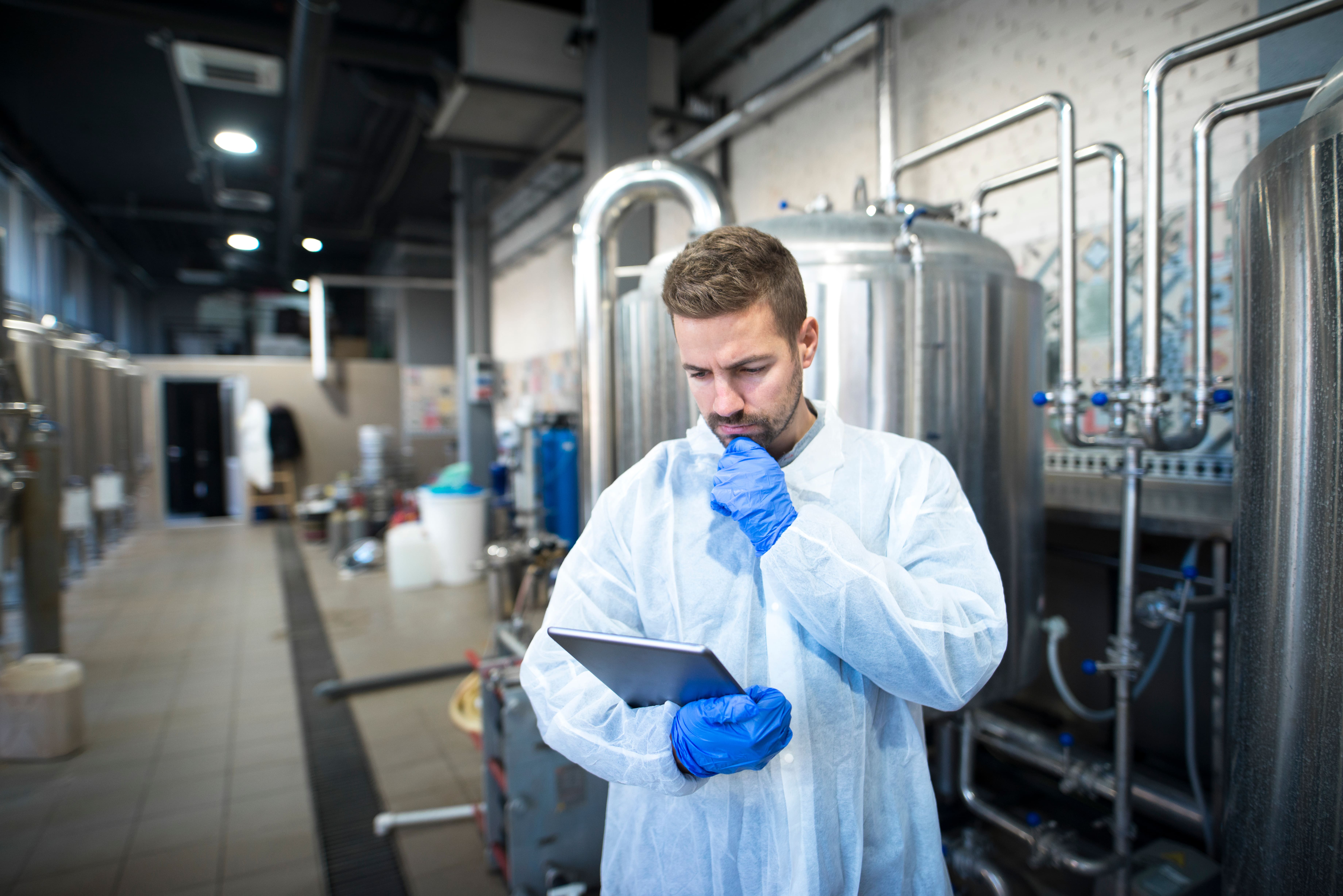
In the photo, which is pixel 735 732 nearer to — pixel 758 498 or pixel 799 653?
pixel 799 653

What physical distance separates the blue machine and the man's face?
11.1ft

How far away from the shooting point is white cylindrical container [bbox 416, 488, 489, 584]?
17.2ft

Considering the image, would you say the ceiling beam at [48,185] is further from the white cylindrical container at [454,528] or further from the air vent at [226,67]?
the white cylindrical container at [454,528]

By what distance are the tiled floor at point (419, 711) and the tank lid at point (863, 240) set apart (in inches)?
78.3

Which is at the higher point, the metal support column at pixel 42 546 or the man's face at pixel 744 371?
the man's face at pixel 744 371

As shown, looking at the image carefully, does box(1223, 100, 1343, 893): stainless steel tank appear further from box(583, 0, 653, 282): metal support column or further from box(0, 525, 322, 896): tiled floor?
box(583, 0, 653, 282): metal support column

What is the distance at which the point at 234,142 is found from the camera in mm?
5031

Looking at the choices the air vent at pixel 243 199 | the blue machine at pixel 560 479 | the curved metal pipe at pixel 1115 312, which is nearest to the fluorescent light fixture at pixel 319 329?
the air vent at pixel 243 199

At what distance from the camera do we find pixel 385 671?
3631 mm

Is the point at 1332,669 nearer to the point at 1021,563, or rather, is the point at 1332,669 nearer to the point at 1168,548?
the point at 1021,563

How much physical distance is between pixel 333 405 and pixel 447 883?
8.82 metres

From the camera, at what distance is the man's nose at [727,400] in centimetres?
98

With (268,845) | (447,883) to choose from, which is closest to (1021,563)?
(447,883)

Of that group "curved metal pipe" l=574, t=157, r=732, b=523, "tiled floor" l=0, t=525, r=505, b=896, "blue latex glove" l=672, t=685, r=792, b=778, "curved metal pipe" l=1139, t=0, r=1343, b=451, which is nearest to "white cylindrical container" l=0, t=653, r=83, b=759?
"tiled floor" l=0, t=525, r=505, b=896
